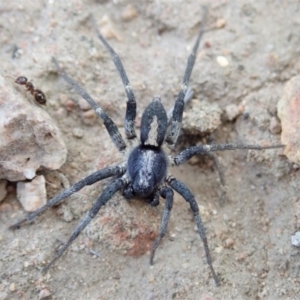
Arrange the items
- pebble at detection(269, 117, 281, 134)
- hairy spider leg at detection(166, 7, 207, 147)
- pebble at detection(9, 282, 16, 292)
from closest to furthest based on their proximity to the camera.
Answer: pebble at detection(9, 282, 16, 292)
hairy spider leg at detection(166, 7, 207, 147)
pebble at detection(269, 117, 281, 134)

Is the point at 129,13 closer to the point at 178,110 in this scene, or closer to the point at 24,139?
the point at 178,110

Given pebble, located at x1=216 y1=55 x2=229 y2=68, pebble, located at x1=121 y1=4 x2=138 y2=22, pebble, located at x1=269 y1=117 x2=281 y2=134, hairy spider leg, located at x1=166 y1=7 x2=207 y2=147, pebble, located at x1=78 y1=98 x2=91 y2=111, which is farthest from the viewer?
pebble, located at x1=121 y1=4 x2=138 y2=22

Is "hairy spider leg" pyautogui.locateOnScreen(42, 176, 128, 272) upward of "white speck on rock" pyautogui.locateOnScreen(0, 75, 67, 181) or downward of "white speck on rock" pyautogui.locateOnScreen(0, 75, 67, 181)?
downward

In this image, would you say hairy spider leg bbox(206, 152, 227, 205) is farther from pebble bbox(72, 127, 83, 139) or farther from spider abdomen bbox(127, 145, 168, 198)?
pebble bbox(72, 127, 83, 139)

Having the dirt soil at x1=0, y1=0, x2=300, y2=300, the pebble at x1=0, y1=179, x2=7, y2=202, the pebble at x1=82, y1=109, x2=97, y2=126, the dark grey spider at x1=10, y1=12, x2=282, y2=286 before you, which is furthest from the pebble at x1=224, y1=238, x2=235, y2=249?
the pebble at x1=0, y1=179, x2=7, y2=202

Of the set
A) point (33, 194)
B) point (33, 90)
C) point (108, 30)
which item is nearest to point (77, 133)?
point (33, 90)
